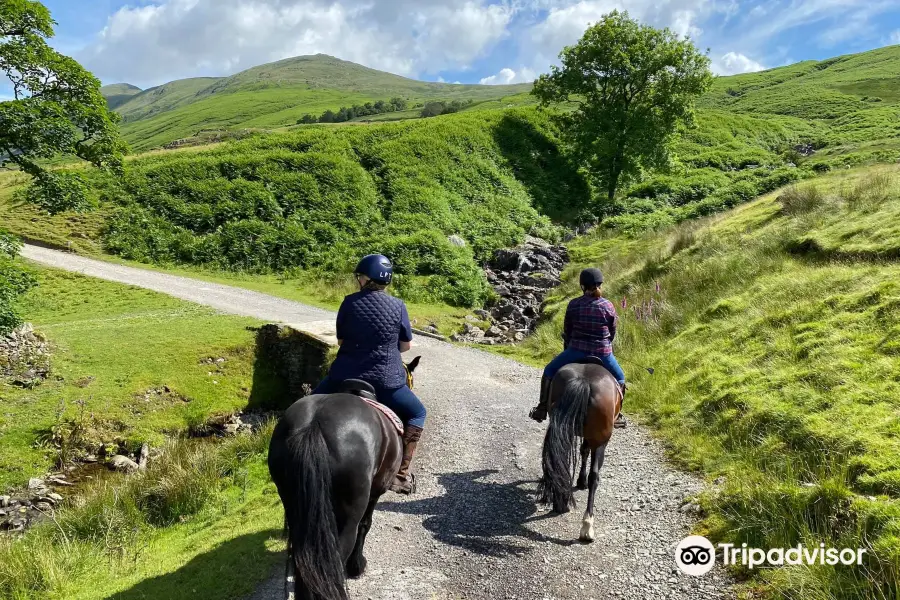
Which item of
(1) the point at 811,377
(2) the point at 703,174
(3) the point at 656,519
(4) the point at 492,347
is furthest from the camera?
(2) the point at 703,174

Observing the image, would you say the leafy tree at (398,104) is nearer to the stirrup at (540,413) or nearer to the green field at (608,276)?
the green field at (608,276)

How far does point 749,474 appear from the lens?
7.53 m

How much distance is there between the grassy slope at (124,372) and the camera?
1123cm

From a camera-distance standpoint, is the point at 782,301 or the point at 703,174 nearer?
the point at 782,301

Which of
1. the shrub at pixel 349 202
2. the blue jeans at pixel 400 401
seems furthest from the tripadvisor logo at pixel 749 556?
the shrub at pixel 349 202

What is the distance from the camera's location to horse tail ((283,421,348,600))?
4.55 metres

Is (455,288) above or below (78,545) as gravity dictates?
above

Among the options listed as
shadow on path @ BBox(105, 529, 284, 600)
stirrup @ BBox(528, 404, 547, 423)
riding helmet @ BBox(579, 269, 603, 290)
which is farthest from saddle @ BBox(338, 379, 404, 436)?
riding helmet @ BBox(579, 269, 603, 290)

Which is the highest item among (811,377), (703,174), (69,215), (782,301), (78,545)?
(703,174)

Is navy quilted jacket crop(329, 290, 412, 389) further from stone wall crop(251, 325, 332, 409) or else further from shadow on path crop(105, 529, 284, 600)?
stone wall crop(251, 325, 332, 409)

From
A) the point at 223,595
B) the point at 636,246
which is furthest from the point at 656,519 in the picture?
the point at 636,246

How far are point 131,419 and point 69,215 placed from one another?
73.0 ft

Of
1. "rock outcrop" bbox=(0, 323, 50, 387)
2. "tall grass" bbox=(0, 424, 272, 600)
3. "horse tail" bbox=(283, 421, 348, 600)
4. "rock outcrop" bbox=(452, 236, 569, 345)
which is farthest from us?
"rock outcrop" bbox=(452, 236, 569, 345)

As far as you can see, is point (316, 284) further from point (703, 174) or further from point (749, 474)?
point (703, 174)
